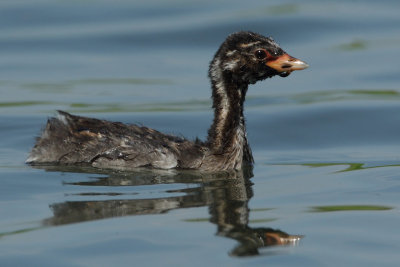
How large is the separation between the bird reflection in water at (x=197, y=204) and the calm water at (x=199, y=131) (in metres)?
0.03

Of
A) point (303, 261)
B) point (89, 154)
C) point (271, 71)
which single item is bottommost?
point (303, 261)

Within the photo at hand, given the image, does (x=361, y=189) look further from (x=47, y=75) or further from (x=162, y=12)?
(x=162, y=12)

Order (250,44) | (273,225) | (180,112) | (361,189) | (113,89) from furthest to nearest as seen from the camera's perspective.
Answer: (113,89) < (180,112) < (250,44) < (361,189) < (273,225)

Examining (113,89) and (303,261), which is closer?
(303,261)

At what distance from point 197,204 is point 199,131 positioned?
5503 mm

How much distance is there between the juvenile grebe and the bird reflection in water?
0.67 ft

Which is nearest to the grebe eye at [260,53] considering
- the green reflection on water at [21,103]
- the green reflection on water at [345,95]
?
the green reflection on water at [345,95]

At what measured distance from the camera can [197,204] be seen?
1178 cm

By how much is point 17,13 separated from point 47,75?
15.4ft

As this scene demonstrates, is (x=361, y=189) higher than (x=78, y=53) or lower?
lower

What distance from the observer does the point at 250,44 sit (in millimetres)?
13633

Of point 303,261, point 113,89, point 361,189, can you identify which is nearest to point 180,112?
point 113,89

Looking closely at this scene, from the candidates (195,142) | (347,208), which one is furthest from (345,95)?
(347,208)

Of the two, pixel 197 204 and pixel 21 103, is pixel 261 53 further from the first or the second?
pixel 21 103
